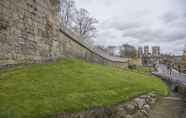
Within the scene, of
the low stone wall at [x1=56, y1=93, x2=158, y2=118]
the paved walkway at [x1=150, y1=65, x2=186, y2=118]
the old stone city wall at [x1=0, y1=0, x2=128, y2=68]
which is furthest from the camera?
the old stone city wall at [x1=0, y1=0, x2=128, y2=68]

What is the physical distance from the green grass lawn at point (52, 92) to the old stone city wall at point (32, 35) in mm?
779

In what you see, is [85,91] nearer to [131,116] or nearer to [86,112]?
[86,112]

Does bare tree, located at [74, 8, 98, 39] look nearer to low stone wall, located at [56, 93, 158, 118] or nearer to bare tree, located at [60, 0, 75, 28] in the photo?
bare tree, located at [60, 0, 75, 28]

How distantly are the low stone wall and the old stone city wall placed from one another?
11.9ft

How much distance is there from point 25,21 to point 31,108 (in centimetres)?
439

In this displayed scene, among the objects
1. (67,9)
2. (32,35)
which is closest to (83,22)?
(67,9)

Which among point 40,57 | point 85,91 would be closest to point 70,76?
point 85,91

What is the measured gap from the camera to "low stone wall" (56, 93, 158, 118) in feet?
12.3

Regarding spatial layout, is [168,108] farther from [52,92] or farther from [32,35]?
[32,35]

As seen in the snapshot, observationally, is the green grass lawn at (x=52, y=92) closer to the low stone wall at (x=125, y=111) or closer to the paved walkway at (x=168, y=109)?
the low stone wall at (x=125, y=111)

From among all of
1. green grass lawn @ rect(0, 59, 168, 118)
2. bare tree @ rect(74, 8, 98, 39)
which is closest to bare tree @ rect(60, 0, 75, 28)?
bare tree @ rect(74, 8, 98, 39)

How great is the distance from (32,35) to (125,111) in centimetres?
488

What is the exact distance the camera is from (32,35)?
23.8ft

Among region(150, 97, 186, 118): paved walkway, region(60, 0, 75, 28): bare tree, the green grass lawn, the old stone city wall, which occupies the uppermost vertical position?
region(60, 0, 75, 28): bare tree
